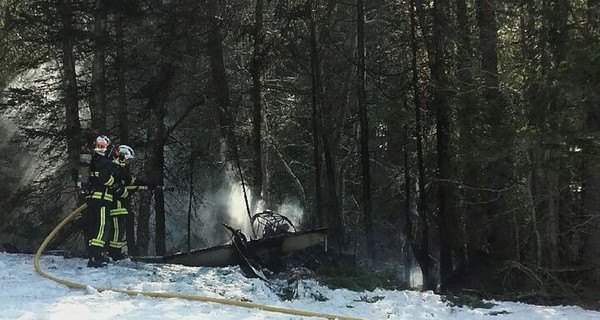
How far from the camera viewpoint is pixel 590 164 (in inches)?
364

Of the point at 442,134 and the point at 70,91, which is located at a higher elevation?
the point at 70,91

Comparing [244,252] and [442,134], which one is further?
[442,134]

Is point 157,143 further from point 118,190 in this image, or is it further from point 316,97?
point 118,190

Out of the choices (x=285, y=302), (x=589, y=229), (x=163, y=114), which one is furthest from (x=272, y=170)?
(x=285, y=302)

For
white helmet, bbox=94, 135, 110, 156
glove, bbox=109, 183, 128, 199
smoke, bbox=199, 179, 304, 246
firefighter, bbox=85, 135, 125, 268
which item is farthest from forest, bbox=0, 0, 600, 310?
white helmet, bbox=94, 135, 110, 156

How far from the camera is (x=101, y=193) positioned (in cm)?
875

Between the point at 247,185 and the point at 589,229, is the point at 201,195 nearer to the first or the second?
the point at 247,185

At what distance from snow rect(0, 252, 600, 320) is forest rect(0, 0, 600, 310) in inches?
85.6

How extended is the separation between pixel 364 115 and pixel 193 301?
7909 mm

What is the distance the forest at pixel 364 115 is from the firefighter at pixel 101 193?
16.0ft

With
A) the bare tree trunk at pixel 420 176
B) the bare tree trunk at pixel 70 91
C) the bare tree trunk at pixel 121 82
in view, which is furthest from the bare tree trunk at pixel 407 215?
the bare tree trunk at pixel 70 91

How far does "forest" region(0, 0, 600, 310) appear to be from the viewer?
10328 millimetres

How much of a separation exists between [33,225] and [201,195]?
180 inches

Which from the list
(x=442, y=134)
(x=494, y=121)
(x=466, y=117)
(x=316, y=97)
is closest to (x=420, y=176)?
(x=442, y=134)
